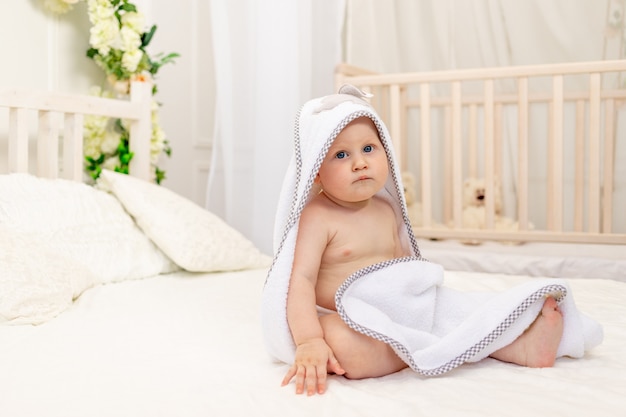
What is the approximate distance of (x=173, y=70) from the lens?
2.70 metres

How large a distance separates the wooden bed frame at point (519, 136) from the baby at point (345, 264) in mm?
1055

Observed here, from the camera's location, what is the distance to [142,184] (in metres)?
1.90

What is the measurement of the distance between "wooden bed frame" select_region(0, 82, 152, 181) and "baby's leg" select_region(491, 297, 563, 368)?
1.39m

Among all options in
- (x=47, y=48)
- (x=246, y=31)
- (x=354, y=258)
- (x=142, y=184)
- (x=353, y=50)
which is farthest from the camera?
(x=353, y=50)

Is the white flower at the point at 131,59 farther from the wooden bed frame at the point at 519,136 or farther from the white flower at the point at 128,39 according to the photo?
the wooden bed frame at the point at 519,136

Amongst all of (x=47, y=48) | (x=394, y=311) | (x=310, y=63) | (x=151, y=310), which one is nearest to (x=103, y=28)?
(x=47, y=48)

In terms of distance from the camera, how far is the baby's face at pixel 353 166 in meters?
1.06

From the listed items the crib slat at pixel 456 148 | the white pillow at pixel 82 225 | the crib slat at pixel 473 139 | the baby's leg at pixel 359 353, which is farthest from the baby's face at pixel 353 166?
the crib slat at pixel 473 139

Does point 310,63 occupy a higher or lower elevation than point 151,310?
higher

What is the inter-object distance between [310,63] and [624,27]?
4.52 feet

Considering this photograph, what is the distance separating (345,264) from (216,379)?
295 mm

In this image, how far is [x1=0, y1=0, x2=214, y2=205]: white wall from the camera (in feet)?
6.82

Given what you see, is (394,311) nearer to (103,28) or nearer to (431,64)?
(103,28)

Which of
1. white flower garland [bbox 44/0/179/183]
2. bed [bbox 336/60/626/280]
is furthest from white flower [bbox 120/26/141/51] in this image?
bed [bbox 336/60/626/280]
